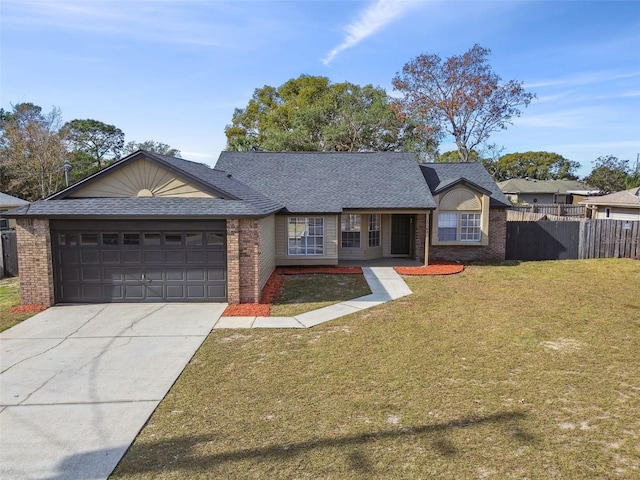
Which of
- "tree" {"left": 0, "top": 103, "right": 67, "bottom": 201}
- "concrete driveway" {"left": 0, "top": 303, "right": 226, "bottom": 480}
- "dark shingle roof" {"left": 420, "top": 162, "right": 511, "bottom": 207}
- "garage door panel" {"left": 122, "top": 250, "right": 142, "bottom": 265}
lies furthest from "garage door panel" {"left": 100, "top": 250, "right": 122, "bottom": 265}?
"tree" {"left": 0, "top": 103, "right": 67, "bottom": 201}

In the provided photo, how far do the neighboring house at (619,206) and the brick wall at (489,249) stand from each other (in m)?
11.5

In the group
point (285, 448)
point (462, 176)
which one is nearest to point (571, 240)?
point (462, 176)

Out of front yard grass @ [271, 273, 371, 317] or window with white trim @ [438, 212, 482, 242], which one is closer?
front yard grass @ [271, 273, 371, 317]

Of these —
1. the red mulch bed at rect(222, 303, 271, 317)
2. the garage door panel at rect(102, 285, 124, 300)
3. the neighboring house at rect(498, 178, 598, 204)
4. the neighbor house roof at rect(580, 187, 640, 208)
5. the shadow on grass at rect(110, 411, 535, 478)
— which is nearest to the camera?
the shadow on grass at rect(110, 411, 535, 478)

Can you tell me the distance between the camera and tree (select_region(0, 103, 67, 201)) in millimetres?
30625

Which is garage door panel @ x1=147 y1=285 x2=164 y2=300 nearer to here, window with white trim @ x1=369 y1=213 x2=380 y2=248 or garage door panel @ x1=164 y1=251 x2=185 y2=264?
garage door panel @ x1=164 y1=251 x2=185 y2=264

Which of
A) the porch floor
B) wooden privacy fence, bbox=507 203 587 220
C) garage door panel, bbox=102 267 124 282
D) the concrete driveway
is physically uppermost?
wooden privacy fence, bbox=507 203 587 220

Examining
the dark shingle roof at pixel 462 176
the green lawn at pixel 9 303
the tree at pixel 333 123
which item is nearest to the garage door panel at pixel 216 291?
the green lawn at pixel 9 303

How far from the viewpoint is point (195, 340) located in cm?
821

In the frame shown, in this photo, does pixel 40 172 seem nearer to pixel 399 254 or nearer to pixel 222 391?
pixel 399 254

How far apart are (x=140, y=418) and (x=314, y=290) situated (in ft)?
24.6

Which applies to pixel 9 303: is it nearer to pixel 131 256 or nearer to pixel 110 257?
pixel 110 257

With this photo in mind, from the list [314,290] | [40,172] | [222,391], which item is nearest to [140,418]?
[222,391]

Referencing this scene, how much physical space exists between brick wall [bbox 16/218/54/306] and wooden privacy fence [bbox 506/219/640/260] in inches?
659
